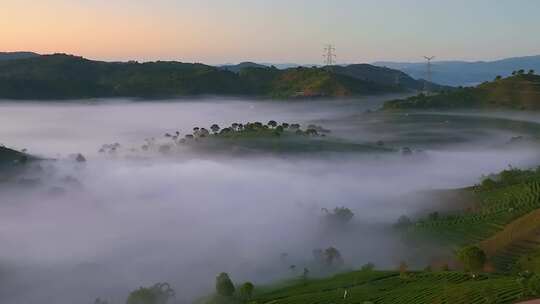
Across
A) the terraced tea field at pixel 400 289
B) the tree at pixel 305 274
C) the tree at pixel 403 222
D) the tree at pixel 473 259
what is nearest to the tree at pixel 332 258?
the tree at pixel 305 274

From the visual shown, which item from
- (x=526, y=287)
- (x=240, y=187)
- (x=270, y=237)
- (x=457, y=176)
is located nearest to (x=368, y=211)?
(x=270, y=237)

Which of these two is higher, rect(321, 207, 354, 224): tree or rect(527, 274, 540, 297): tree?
rect(527, 274, 540, 297): tree

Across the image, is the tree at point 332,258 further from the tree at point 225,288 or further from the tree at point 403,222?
the tree at point 225,288

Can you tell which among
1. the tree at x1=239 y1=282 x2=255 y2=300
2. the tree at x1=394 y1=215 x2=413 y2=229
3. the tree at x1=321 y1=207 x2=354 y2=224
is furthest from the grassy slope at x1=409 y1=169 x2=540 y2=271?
the tree at x1=239 y1=282 x2=255 y2=300

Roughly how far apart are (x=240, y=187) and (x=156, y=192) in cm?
2857

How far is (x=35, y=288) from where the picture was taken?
10756cm

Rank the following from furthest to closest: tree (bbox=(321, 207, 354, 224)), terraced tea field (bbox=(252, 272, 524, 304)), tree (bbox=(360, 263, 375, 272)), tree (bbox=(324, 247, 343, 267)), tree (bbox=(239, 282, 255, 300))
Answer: tree (bbox=(321, 207, 354, 224)) → tree (bbox=(324, 247, 343, 267)) → tree (bbox=(360, 263, 375, 272)) → tree (bbox=(239, 282, 255, 300)) → terraced tea field (bbox=(252, 272, 524, 304))

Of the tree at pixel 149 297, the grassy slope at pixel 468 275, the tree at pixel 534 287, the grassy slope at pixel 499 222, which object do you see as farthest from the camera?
the tree at pixel 149 297

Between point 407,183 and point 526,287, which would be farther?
point 407,183

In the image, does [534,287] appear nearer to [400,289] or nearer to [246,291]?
[400,289]

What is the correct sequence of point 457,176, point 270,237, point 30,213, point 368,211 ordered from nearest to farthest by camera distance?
point 270,237 < point 368,211 < point 30,213 < point 457,176

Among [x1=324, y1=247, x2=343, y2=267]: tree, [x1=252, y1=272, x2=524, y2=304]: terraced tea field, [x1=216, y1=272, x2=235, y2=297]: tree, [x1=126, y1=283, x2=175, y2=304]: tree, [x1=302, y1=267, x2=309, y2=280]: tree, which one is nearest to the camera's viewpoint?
[x1=252, y1=272, x2=524, y2=304]: terraced tea field

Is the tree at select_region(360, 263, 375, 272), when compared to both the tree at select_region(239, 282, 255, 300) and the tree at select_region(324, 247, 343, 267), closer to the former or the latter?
the tree at select_region(324, 247, 343, 267)

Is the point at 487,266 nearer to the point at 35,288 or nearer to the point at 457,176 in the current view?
the point at 35,288
